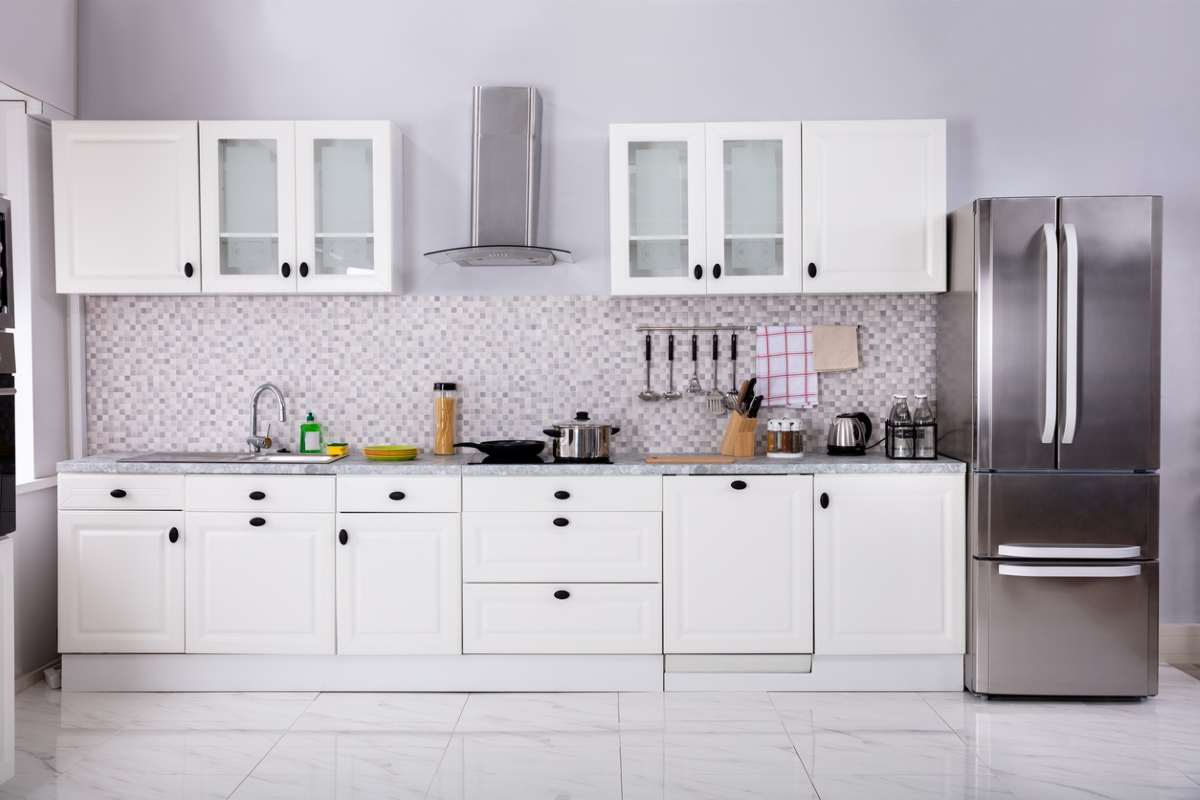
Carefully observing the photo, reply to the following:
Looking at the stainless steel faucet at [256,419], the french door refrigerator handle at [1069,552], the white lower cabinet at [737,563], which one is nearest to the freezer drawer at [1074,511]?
the french door refrigerator handle at [1069,552]

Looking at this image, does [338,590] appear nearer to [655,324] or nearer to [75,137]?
[655,324]

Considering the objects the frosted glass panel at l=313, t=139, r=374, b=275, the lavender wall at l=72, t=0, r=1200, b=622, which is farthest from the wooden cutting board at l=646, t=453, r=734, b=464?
the frosted glass panel at l=313, t=139, r=374, b=275

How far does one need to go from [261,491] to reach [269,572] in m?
0.30

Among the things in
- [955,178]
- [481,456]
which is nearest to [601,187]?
[481,456]

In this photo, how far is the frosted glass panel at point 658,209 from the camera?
3.16 m

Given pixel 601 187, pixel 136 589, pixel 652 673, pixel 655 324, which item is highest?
pixel 601 187

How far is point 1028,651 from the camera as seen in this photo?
114 inches

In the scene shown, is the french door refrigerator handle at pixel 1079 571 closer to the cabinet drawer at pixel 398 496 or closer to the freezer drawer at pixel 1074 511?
the freezer drawer at pixel 1074 511

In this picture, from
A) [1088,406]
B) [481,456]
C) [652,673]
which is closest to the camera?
[1088,406]

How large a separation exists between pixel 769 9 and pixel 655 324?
142 cm

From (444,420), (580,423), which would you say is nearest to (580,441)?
(580,423)

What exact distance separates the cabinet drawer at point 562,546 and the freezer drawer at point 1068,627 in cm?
123

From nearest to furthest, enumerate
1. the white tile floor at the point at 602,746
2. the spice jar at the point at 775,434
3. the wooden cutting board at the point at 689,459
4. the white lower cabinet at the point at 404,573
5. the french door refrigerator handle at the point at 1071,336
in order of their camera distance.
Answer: the white tile floor at the point at 602,746 < the french door refrigerator handle at the point at 1071,336 < the white lower cabinet at the point at 404,573 < the wooden cutting board at the point at 689,459 < the spice jar at the point at 775,434

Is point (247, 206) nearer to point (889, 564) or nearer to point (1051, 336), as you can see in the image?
point (889, 564)
